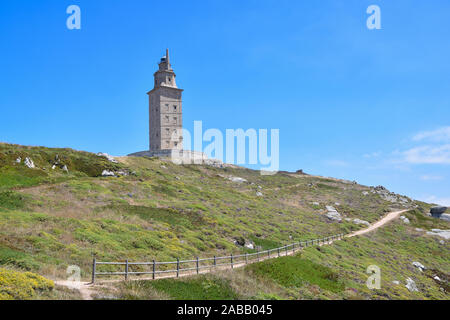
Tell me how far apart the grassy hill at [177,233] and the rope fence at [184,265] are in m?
1.21

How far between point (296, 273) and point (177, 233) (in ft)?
38.7

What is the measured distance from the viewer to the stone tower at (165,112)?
91.8m

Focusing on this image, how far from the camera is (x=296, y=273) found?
997 inches

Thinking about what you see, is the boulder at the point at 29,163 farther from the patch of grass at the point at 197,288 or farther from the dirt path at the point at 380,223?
the dirt path at the point at 380,223

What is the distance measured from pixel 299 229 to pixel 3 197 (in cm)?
3612

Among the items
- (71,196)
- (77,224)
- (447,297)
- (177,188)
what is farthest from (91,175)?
(447,297)

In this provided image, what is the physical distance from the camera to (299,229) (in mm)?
47125

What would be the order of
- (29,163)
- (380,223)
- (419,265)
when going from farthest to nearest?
(380,223)
(29,163)
(419,265)

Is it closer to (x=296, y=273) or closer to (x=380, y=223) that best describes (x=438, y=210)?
(x=380, y=223)

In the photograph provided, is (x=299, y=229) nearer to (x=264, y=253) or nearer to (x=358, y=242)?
(x=358, y=242)

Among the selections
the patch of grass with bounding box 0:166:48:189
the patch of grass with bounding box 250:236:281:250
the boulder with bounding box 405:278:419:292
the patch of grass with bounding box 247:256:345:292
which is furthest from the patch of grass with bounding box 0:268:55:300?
the boulder with bounding box 405:278:419:292

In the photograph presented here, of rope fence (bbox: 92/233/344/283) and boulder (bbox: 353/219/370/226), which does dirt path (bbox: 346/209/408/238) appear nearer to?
boulder (bbox: 353/219/370/226)

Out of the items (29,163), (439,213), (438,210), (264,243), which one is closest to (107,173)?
(29,163)

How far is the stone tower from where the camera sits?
301ft
